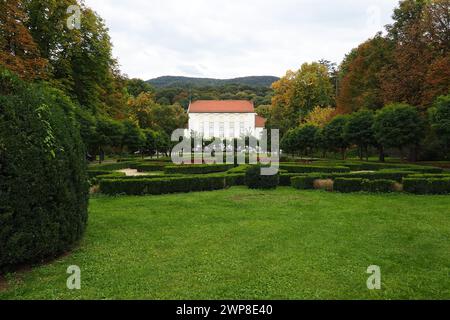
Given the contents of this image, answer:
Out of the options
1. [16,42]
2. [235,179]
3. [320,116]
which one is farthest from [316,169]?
[320,116]

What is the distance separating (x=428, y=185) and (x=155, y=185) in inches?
373

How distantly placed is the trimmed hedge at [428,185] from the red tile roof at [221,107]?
7886 cm

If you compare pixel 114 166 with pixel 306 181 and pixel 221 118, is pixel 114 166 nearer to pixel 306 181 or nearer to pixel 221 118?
pixel 306 181

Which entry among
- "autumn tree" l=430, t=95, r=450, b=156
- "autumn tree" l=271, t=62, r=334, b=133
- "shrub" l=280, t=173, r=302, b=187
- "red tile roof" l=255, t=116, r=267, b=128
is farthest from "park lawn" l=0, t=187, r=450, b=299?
"red tile roof" l=255, t=116, r=267, b=128

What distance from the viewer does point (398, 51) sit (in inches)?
1141

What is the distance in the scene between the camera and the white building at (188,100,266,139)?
89769mm

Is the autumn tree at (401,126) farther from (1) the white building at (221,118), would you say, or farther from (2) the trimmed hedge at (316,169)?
(1) the white building at (221,118)

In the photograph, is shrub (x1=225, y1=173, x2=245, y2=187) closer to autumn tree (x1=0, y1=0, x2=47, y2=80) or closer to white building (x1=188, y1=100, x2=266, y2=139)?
autumn tree (x1=0, y1=0, x2=47, y2=80)

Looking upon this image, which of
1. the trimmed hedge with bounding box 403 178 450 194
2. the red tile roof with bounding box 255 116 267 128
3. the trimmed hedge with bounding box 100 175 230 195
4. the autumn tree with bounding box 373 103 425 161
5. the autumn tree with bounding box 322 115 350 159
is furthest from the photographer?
the red tile roof with bounding box 255 116 267 128

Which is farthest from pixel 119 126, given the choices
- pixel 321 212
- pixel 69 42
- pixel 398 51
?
pixel 398 51

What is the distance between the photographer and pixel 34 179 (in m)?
4.58

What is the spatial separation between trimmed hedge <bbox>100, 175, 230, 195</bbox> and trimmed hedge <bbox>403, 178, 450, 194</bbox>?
7.21 meters
